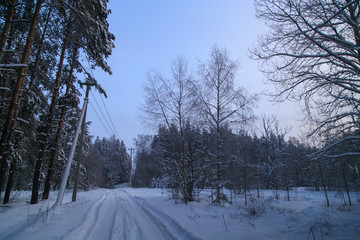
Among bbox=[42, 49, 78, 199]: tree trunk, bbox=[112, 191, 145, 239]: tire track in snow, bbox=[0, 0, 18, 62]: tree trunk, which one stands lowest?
bbox=[112, 191, 145, 239]: tire track in snow

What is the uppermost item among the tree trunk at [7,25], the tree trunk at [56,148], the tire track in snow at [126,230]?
the tree trunk at [7,25]

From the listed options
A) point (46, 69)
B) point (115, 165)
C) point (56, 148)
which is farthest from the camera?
point (115, 165)

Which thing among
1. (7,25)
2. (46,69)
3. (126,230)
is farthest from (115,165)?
(126,230)

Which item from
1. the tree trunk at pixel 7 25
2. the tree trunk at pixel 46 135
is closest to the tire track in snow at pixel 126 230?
the tree trunk at pixel 46 135

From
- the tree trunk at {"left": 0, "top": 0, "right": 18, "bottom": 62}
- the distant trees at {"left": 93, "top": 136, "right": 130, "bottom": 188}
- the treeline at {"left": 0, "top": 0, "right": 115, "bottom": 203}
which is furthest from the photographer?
the distant trees at {"left": 93, "top": 136, "right": 130, "bottom": 188}

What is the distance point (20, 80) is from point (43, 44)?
3.55 m

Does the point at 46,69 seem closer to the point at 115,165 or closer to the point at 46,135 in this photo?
the point at 46,135

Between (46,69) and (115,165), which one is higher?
(46,69)

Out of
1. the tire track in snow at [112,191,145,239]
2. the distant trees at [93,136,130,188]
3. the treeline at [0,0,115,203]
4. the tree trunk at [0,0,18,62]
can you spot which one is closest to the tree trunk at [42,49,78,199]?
the treeline at [0,0,115,203]

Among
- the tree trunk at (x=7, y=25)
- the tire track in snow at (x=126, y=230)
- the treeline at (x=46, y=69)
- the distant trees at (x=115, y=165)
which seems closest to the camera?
A: the tire track in snow at (x=126, y=230)

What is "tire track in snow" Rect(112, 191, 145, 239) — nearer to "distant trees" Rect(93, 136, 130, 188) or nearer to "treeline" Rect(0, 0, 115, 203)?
"treeline" Rect(0, 0, 115, 203)

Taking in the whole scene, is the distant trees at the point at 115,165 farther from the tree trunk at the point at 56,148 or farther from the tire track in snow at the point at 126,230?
the tire track in snow at the point at 126,230

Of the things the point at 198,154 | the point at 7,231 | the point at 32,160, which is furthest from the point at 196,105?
the point at 32,160

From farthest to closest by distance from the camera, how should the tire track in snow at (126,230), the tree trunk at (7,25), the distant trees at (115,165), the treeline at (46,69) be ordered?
the distant trees at (115,165) < the treeline at (46,69) < the tree trunk at (7,25) < the tire track in snow at (126,230)
